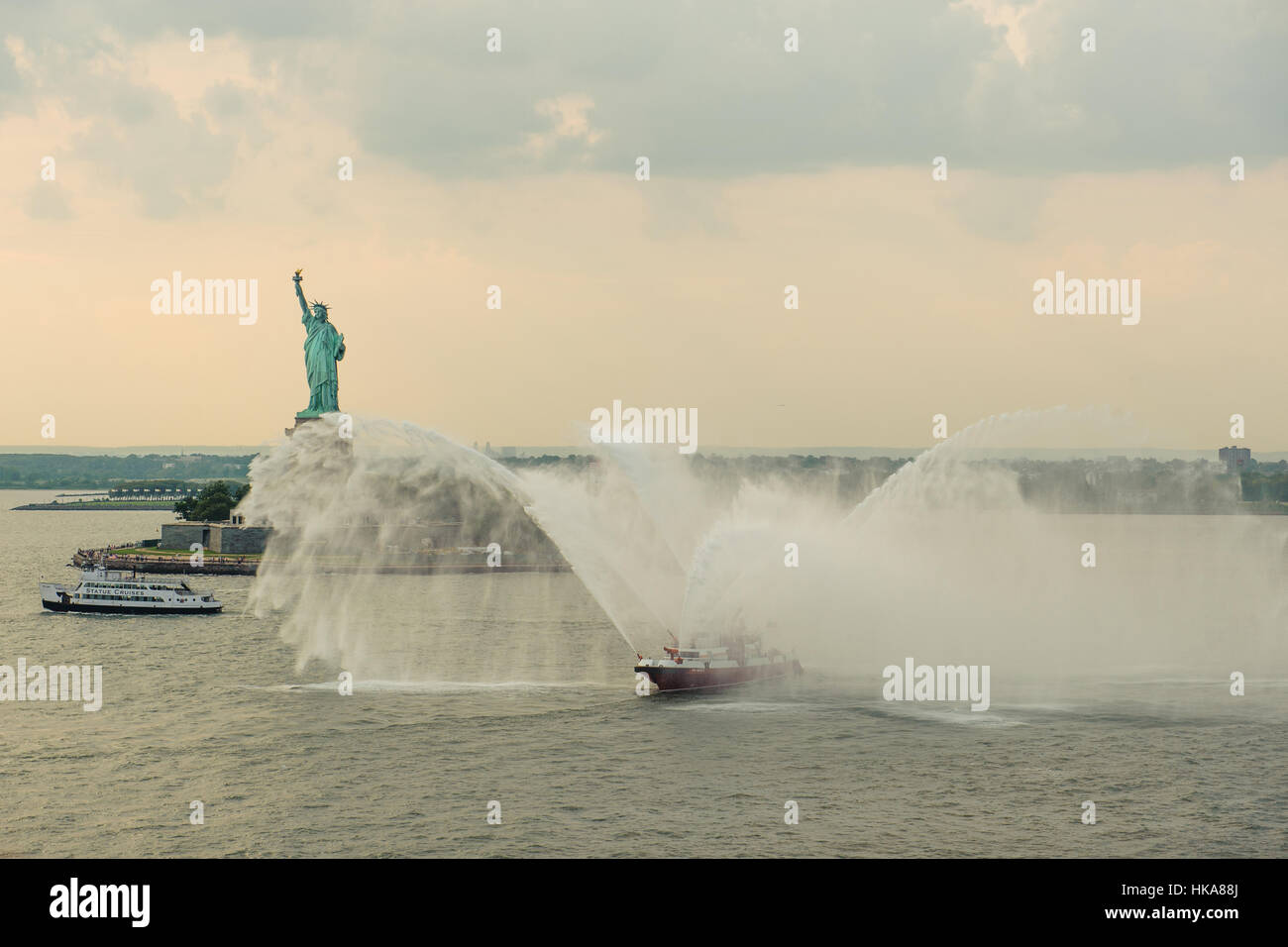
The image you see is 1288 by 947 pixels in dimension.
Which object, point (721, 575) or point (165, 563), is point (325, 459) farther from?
point (721, 575)

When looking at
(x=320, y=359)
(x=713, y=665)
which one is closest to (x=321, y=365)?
(x=320, y=359)

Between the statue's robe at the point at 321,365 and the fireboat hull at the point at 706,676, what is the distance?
88774 millimetres

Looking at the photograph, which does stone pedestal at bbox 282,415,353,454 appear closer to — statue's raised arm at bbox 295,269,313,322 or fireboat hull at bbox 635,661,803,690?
statue's raised arm at bbox 295,269,313,322

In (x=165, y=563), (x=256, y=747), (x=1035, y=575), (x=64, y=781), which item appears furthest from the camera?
(x=165, y=563)

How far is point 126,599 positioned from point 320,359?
44837 mm

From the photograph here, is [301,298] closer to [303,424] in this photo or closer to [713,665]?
[303,424]

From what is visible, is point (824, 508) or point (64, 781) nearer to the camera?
point (64, 781)

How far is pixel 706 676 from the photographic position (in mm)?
59469

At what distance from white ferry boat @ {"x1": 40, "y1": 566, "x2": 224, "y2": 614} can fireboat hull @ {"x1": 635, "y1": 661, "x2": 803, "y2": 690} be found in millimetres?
53057

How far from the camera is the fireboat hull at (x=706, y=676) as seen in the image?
5834 centimetres

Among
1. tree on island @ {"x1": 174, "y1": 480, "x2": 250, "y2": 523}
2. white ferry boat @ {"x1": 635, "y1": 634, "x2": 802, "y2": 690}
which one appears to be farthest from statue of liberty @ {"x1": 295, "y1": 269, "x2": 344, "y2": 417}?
white ferry boat @ {"x1": 635, "y1": 634, "x2": 802, "y2": 690}
